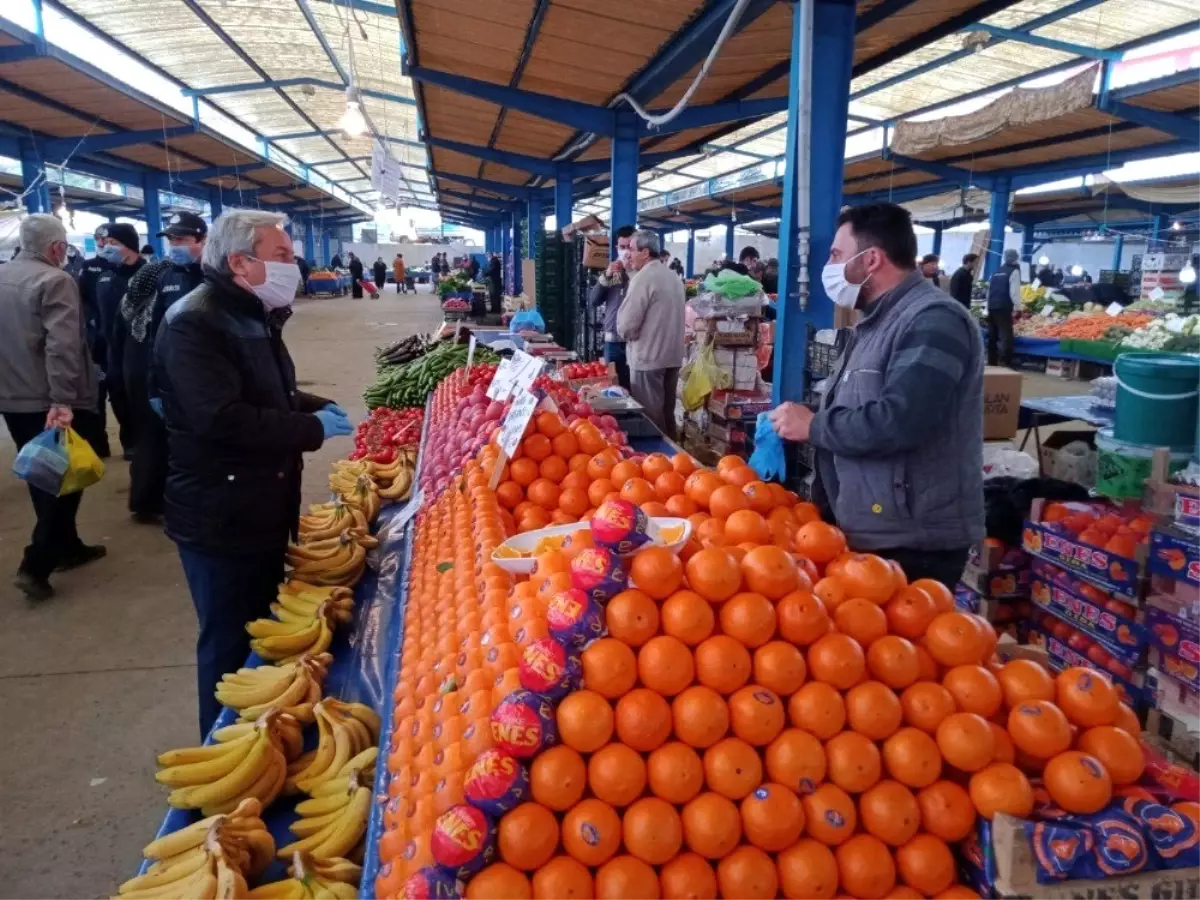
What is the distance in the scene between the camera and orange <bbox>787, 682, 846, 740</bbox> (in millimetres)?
1327

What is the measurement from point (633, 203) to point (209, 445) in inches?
308

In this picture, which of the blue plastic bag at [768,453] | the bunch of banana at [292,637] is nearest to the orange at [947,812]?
the blue plastic bag at [768,453]

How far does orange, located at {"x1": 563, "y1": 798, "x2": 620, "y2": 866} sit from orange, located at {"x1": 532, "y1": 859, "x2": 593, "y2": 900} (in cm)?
2

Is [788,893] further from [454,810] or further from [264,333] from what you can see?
[264,333]

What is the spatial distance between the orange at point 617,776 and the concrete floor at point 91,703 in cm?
209

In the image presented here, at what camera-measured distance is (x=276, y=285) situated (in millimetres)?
2672

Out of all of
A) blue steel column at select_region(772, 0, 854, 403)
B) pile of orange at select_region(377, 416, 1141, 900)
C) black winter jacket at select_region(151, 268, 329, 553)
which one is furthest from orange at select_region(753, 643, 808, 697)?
blue steel column at select_region(772, 0, 854, 403)

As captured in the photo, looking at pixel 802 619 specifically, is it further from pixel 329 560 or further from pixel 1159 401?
pixel 1159 401

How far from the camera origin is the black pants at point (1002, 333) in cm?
1352

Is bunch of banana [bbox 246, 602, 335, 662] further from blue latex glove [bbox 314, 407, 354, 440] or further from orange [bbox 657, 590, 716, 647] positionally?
orange [bbox 657, 590, 716, 647]

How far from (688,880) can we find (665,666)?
0.31 metres

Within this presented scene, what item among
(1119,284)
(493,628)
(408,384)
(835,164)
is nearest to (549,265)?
(408,384)

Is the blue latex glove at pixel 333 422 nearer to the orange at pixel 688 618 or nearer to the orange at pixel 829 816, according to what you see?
the orange at pixel 688 618

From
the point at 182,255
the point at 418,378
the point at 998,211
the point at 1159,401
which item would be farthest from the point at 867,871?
the point at 998,211
